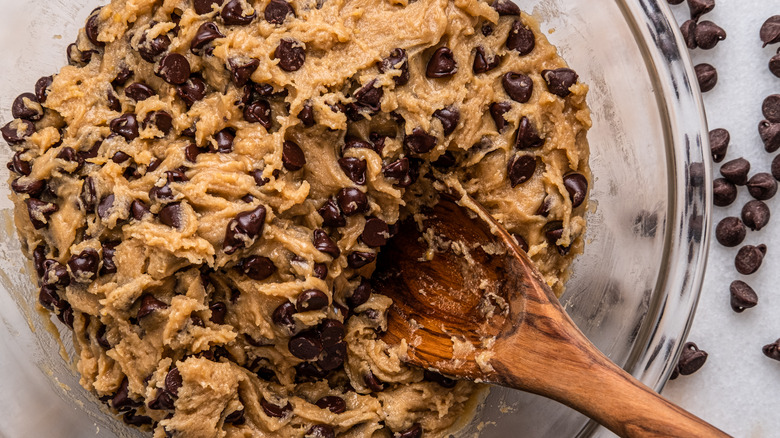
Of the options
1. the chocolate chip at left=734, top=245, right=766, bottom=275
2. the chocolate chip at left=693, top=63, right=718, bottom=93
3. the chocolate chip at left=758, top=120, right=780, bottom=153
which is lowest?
the chocolate chip at left=734, top=245, right=766, bottom=275

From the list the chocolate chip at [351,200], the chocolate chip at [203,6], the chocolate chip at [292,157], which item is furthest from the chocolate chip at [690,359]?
the chocolate chip at [203,6]

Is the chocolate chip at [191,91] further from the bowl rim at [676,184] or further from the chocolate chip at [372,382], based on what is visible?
the bowl rim at [676,184]

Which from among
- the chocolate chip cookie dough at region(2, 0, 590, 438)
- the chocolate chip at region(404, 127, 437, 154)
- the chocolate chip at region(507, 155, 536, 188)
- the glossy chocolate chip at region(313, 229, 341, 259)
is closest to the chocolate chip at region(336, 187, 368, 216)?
the chocolate chip cookie dough at region(2, 0, 590, 438)

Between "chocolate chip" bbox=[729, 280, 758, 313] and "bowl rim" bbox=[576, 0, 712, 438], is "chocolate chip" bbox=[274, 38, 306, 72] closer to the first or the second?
"bowl rim" bbox=[576, 0, 712, 438]

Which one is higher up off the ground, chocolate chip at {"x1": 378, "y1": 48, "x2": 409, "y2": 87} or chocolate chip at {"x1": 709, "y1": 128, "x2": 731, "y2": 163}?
chocolate chip at {"x1": 378, "y1": 48, "x2": 409, "y2": 87}

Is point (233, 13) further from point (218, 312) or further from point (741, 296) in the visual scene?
point (741, 296)

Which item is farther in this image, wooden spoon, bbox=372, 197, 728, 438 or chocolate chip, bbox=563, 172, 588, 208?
chocolate chip, bbox=563, 172, 588, 208

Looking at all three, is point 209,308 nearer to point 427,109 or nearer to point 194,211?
point 194,211
